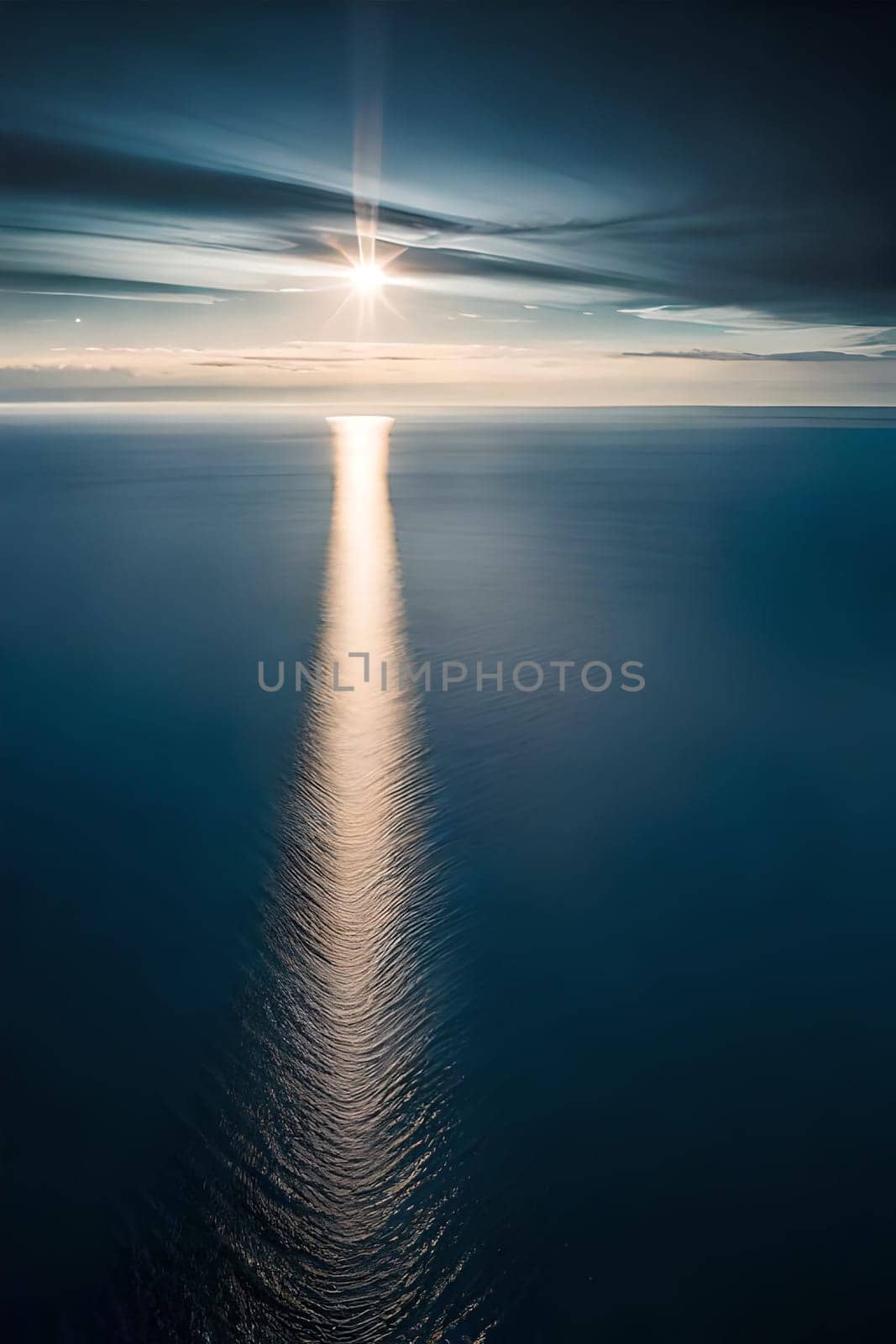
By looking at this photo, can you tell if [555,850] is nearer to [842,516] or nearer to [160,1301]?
[160,1301]

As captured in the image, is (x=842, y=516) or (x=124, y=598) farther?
(x=842, y=516)

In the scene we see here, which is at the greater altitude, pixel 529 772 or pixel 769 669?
pixel 769 669

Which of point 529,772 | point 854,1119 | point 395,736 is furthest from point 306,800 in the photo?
Result: point 854,1119

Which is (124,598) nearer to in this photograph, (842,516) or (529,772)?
(529,772)

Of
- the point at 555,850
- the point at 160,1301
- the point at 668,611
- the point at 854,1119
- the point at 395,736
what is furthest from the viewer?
the point at 668,611

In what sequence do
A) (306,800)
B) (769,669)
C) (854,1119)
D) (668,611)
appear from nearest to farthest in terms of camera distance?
(854,1119)
(306,800)
(769,669)
(668,611)

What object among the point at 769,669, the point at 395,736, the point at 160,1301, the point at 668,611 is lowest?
the point at 160,1301
